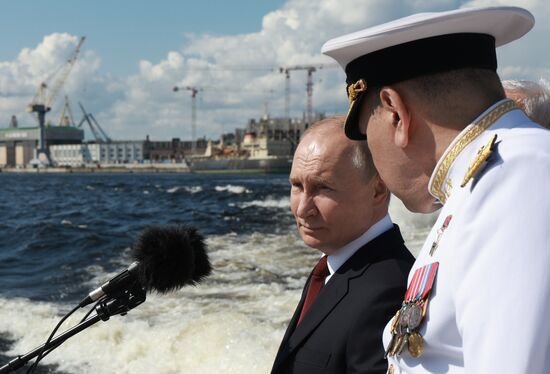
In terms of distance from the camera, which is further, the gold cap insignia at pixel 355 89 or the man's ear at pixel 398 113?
the gold cap insignia at pixel 355 89

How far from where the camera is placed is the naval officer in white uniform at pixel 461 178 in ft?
3.11

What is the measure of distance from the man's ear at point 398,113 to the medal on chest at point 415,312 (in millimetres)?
276

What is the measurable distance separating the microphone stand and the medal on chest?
1.42 metres

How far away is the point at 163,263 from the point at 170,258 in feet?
0.28

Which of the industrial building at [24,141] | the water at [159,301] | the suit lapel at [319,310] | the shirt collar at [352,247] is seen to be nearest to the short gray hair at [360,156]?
the shirt collar at [352,247]

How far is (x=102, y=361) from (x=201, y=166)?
10820cm

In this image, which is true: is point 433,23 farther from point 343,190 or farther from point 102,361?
point 102,361

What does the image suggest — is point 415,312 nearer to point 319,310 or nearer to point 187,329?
point 319,310

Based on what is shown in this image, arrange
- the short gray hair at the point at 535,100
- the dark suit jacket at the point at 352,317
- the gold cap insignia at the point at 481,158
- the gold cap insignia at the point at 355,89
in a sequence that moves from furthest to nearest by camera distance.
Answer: the short gray hair at the point at 535,100
the dark suit jacket at the point at 352,317
the gold cap insignia at the point at 355,89
the gold cap insignia at the point at 481,158

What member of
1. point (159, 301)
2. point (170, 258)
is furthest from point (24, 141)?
point (170, 258)

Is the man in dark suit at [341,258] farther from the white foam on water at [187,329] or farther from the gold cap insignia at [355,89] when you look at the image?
the white foam on water at [187,329]

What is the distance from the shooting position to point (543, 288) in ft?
3.05

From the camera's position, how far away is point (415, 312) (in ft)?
3.89

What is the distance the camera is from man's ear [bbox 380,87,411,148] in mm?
1274
